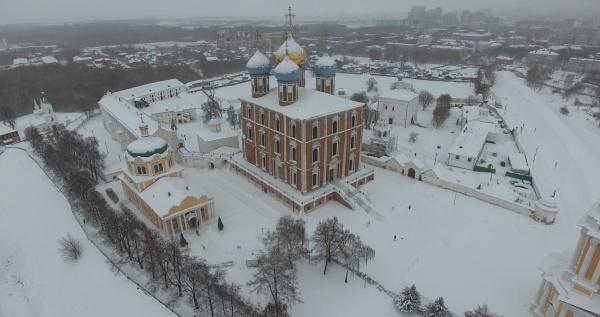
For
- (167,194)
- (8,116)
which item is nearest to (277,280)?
Answer: (167,194)

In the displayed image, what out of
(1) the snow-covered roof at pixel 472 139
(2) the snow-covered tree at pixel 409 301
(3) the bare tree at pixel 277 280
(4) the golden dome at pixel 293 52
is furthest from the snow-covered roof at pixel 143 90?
(2) the snow-covered tree at pixel 409 301

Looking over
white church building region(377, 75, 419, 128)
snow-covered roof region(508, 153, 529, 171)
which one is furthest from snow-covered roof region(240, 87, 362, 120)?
white church building region(377, 75, 419, 128)

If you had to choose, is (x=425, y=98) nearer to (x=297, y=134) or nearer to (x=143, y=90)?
(x=297, y=134)

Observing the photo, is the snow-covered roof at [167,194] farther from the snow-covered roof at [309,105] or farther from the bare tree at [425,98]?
the bare tree at [425,98]

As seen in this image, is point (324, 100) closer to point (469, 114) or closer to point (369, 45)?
point (469, 114)

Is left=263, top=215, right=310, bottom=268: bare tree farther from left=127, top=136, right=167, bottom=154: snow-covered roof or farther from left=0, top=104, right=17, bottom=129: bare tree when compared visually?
left=0, top=104, right=17, bottom=129: bare tree

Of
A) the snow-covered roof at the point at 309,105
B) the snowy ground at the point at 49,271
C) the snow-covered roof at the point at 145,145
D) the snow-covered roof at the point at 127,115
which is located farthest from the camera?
the snow-covered roof at the point at 127,115
